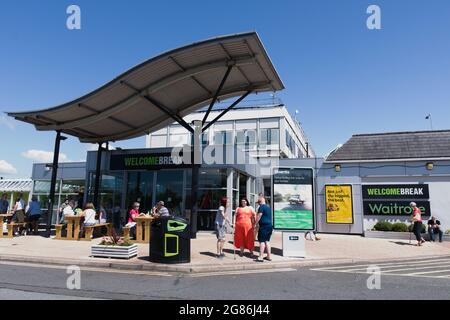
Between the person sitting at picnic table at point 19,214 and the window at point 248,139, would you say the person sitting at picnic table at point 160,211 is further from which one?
the window at point 248,139

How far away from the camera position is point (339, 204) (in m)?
18.6

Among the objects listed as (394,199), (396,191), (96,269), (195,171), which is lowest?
(96,269)

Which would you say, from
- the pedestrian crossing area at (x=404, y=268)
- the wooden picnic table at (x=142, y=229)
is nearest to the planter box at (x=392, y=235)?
the pedestrian crossing area at (x=404, y=268)

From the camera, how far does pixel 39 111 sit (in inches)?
542

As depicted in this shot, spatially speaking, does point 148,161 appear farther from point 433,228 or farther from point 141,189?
point 433,228

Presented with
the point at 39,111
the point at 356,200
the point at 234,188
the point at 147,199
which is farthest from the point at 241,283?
the point at 356,200

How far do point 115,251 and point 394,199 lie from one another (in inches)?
591

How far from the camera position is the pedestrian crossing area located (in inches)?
324

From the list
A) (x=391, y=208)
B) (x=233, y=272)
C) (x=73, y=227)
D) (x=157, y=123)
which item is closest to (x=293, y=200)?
(x=233, y=272)

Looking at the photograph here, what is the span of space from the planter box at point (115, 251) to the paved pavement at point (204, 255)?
0.23 meters

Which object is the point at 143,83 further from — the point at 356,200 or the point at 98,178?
the point at 356,200

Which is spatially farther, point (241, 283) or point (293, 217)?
point (293, 217)

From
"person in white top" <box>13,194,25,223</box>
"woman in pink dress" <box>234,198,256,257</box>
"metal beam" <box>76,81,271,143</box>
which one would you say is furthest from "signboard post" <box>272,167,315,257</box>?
"person in white top" <box>13,194,25,223</box>
